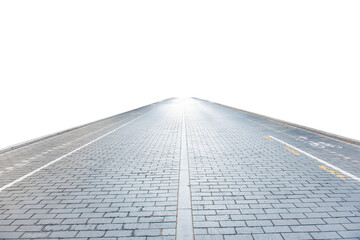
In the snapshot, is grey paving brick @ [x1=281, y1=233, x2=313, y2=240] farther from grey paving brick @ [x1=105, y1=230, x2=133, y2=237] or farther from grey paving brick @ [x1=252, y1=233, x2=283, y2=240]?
grey paving brick @ [x1=105, y1=230, x2=133, y2=237]

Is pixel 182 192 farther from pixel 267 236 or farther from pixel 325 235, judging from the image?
pixel 325 235

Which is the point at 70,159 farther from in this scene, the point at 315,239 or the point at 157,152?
the point at 315,239

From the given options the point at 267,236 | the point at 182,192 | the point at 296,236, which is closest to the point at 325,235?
the point at 296,236

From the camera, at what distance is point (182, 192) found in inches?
185

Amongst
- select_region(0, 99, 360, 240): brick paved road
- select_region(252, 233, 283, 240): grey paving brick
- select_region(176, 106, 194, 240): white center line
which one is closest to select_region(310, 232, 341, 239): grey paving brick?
select_region(0, 99, 360, 240): brick paved road

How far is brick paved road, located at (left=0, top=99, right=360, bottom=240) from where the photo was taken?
3.46m

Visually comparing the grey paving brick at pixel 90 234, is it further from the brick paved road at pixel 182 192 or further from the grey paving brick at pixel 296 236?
the grey paving brick at pixel 296 236

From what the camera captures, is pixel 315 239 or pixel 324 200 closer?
pixel 315 239

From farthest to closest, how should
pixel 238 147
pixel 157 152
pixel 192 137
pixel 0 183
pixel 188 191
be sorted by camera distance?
pixel 192 137
pixel 238 147
pixel 157 152
pixel 0 183
pixel 188 191

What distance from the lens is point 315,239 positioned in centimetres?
319

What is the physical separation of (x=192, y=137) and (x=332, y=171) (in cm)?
577

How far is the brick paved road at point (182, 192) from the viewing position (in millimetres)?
3461

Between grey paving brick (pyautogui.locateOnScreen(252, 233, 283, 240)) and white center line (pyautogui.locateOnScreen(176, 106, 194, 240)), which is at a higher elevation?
white center line (pyautogui.locateOnScreen(176, 106, 194, 240))

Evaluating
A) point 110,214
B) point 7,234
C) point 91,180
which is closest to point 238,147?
point 91,180
